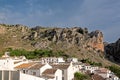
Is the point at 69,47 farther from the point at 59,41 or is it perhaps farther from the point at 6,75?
the point at 6,75

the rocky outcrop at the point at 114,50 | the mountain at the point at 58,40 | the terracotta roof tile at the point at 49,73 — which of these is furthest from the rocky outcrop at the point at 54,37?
the terracotta roof tile at the point at 49,73

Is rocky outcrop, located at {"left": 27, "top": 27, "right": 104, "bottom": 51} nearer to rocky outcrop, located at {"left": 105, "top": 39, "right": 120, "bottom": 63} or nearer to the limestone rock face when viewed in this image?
the limestone rock face

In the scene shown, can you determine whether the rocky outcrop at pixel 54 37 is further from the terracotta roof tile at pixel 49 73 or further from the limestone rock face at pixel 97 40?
the terracotta roof tile at pixel 49 73

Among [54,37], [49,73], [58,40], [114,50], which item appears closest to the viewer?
[49,73]

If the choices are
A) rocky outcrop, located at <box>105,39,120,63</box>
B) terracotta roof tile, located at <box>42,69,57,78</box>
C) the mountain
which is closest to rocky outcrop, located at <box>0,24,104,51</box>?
the mountain

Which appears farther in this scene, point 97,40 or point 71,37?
point 97,40

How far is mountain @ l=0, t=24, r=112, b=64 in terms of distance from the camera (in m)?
138

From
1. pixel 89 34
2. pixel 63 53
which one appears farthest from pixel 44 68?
pixel 89 34

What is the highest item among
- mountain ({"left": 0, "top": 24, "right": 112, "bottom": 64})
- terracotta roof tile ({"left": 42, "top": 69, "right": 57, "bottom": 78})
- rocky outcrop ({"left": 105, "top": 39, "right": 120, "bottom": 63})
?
mountain ({"left": 0, "top": 24, "right": 112, "bottom": 64})

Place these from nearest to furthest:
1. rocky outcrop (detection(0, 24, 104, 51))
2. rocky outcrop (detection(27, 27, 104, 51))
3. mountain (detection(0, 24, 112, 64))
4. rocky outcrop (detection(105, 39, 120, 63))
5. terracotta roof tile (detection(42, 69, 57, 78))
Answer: terracotta roof tile (detection(42, 69, 57, 78)) < mountain (detection(0, 24, 112, 64)) < rocky outcrop (detection(0, 24, 104, 51)) < rocky outcrop (detection(27, 27, 104, 51)) < rocky outcrop (detection(105, 39, 120, 63))

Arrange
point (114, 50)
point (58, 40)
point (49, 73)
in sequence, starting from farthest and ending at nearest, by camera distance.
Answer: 1. point (114, 50)
2. point (58, 40)
3. point (49, 73)

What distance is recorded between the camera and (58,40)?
14612 centimetres

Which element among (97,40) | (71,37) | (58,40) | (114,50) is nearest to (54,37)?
(58,40)

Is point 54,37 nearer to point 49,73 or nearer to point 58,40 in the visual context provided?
point 58,40
